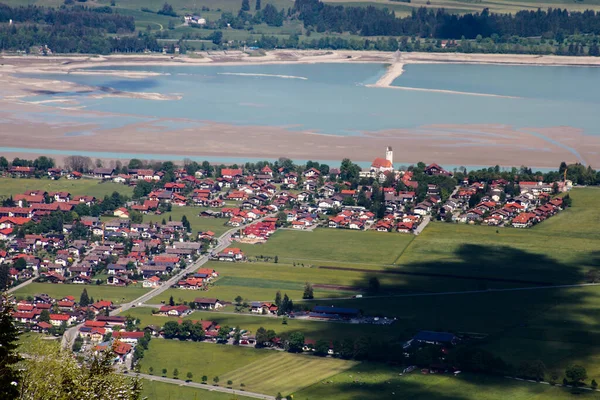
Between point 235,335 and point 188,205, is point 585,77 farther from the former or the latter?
point 235,335

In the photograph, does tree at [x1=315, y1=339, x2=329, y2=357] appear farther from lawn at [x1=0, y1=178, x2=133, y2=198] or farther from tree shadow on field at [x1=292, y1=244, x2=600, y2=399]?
lawn at [x1=0, y1=178, x2=133, y2=198]

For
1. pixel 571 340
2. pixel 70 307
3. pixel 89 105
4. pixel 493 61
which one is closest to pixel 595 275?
pixel 571 340

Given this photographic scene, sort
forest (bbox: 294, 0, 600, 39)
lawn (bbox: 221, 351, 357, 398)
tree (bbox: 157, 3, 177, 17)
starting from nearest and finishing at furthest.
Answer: lawn (bbox: 221, 351, 357, 398) < forest (bbox: 294, 0, 600, 39) < tree (bbox: 157, 3, 177, 17)

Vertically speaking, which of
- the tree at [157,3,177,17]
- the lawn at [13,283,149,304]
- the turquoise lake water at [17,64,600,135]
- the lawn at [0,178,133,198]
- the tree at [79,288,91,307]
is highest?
the tree at [157,3,177,17]

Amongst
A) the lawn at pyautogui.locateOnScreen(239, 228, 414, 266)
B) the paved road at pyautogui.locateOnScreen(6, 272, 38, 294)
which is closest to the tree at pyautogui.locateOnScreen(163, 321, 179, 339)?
the paved road at pyautogui.locateOnScreen(6, 272, 38, 294)

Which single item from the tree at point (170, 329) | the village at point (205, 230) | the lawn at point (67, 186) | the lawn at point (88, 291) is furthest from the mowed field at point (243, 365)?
the lawn at point (67, 186)
